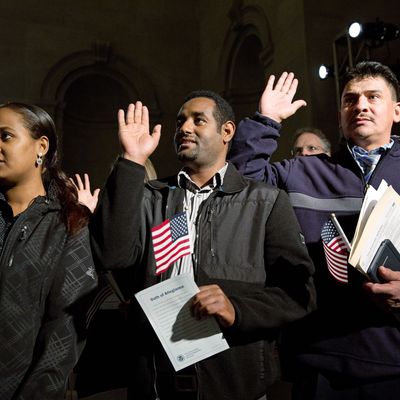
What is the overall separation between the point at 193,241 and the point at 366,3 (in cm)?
760

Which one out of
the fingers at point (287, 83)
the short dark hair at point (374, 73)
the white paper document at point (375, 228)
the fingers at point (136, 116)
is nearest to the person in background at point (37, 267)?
the fingers at point (136, 116)

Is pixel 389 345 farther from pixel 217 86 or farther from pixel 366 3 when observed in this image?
pixel 217 86

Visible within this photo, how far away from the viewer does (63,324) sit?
74.6 inches

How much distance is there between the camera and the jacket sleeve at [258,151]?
246 centimetres

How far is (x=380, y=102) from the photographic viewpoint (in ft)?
7.94

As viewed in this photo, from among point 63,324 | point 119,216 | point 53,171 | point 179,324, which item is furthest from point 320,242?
point 53,171

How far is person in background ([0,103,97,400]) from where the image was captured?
1.82 m

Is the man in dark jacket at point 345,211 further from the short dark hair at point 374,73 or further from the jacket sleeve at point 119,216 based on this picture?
the jacket sleeve at point 119,216

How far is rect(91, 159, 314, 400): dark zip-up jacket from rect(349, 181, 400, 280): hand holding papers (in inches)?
9.9

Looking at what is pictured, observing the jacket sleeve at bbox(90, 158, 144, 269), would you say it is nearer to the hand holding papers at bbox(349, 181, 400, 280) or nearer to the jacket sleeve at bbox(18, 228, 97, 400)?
the jacket sleeve at bbox(18, 228, 97, 400)

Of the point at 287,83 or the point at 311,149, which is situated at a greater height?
the point at 287,83

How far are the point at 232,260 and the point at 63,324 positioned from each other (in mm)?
686

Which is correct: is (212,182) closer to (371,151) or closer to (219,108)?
(219,108)

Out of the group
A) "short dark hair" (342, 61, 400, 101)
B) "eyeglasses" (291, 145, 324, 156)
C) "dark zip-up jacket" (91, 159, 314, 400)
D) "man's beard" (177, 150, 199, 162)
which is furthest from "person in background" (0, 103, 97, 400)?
"eyeglasses" (291, 145, 324, 156)
